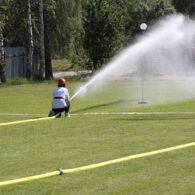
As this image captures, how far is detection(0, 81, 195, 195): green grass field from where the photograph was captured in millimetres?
7578

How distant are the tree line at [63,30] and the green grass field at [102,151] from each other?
2073 cm

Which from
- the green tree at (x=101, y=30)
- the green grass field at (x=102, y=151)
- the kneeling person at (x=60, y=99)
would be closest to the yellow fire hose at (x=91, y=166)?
the green grass field at (x=102, y=151)

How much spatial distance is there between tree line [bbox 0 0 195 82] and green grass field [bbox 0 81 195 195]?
68.0 feet

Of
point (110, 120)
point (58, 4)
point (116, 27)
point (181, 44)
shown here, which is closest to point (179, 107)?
point (110, 120)

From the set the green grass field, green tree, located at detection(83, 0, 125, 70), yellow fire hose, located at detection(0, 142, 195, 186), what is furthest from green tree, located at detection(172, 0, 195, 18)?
yellow fire hose, located at detection(0, 142, 195, 186)

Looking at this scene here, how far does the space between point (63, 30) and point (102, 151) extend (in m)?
30.5

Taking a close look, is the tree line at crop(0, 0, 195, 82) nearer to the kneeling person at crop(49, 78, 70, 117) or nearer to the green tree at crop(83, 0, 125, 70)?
the green tree at crop(83, 0, 125, 70)

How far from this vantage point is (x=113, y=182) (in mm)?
7773

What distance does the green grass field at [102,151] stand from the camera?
7.58 m

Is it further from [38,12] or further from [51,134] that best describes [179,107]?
[38,12]

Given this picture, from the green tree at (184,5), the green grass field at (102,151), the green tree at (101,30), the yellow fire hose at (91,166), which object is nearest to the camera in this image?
the green grass field at (102,151)

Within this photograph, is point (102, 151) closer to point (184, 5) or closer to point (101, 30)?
point (101, 30)

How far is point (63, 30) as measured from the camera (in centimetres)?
4000

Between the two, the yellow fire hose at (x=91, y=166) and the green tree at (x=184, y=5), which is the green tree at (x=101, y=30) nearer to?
the green tree at (x=184, y=5)
